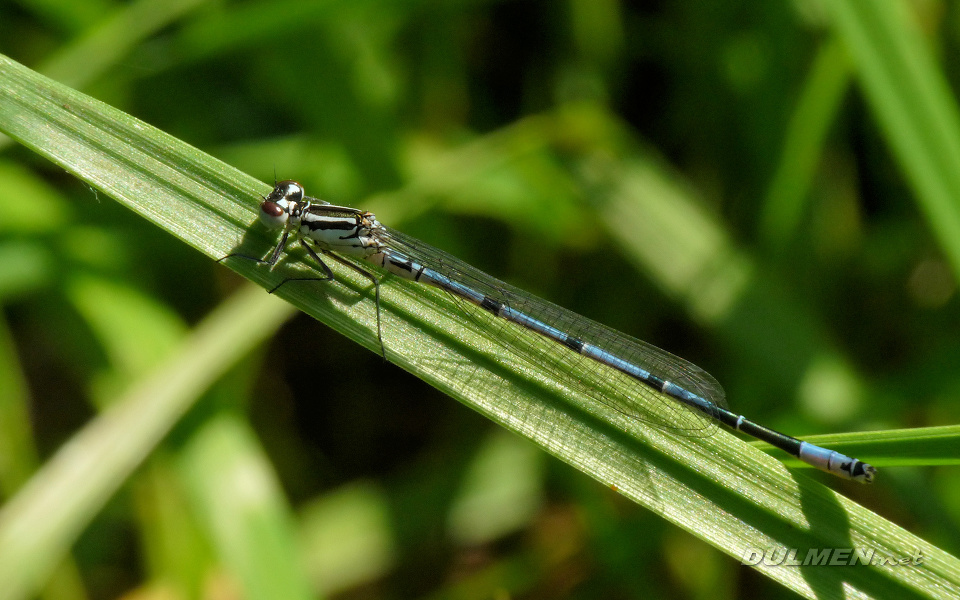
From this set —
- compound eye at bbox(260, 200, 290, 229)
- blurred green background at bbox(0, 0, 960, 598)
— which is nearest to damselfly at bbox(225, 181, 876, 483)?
compound eye at bbox(260, 200, 290, 229)

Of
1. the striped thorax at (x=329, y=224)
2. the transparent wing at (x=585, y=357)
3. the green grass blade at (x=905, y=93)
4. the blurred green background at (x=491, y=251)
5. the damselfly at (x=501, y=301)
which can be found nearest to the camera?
the transparent wing at (x=585, y=357)

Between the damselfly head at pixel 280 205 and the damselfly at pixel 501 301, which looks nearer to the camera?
the damselfly head at pixel 280 205

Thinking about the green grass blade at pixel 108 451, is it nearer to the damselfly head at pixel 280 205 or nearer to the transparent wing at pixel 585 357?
the damselfly head at pixel 280 205

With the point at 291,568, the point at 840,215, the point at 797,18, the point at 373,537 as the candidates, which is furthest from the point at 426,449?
the point at 797,18

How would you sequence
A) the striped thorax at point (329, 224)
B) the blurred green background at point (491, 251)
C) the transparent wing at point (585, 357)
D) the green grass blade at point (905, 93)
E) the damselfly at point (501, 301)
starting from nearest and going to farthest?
the transparent wing at point (585, 357), the damselfly at point (501, 301), the striped thorax at point (329, 224), the green grass blade at point (905, 93), the blurred green background at point (491, 251)

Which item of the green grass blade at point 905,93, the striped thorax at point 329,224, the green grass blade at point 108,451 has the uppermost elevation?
the green grass blade at point 905,93

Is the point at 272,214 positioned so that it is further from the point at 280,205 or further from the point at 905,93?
the point at 905,93

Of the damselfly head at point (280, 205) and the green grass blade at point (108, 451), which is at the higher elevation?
the damselfly head at point (280, 205)

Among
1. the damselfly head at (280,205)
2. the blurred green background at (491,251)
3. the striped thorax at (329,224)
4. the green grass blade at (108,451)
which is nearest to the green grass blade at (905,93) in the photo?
the blurred green background at (491,251)

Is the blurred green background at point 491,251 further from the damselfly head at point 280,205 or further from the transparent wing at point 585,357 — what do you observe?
the damselfly head at point 280,205
